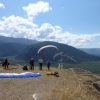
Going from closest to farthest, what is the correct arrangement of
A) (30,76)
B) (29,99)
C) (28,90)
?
(29,99), (28,90), (30,76)

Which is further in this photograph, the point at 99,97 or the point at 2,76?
the point at 2,76

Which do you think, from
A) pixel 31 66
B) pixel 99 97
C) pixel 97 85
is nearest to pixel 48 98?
pixel 99 97

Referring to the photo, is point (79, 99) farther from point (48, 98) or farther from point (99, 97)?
point (99, 97)

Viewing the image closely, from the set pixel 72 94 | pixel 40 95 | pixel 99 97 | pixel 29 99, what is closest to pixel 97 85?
pixel 99 97

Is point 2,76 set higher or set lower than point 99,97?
higher

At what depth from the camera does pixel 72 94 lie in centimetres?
1819

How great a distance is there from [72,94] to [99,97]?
19.1 feet

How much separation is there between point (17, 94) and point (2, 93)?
1.44m

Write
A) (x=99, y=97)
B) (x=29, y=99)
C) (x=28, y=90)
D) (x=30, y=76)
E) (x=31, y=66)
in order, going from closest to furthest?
A: 1. (x=29, y=99)
2. (x=28, y=90)
3. (x=99, y=97)
4. (x=30, y=76)
5. (x=31, y=66)

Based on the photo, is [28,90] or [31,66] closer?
[28,90]

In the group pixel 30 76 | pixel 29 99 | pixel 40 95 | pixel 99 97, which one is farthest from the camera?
pixel 30 76

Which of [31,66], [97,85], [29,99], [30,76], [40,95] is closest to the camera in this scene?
[29,99]

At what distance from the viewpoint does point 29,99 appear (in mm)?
16500

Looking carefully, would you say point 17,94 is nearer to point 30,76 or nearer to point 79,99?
point 79,99
